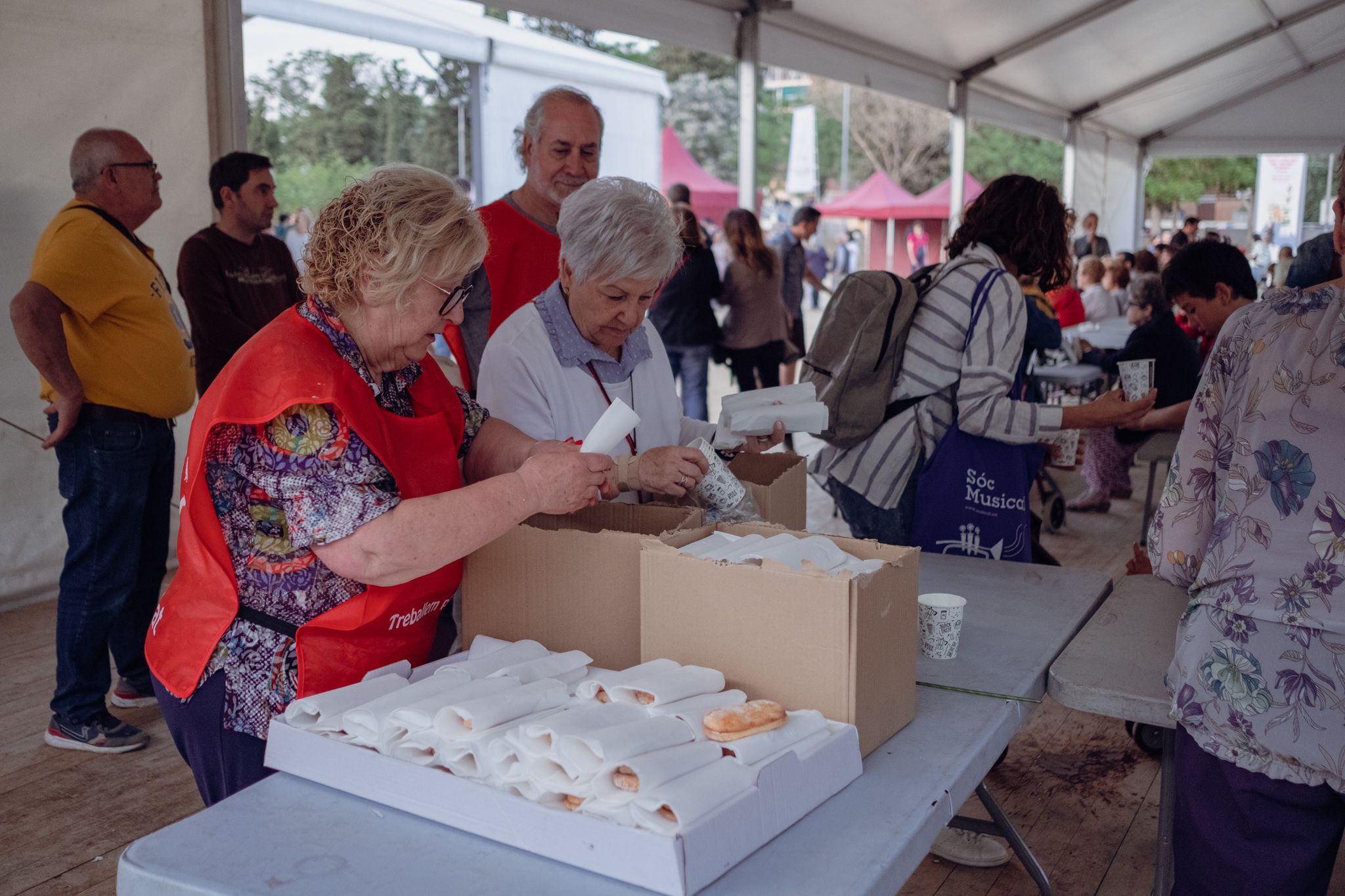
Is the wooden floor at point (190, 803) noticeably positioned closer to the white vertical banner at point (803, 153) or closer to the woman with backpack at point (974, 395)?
the woman with backpack at point (974, 395)

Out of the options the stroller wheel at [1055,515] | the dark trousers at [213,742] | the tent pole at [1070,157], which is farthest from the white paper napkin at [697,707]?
the tent pole at [1070,157]

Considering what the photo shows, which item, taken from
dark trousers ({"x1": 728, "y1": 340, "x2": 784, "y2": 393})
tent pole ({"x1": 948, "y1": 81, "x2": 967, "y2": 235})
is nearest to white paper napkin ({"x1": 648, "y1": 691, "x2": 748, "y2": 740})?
dark trousers ({"x1": 728, "y1": 340, "x2": 784, "y2": 393})

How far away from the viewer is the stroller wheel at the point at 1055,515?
18.0 feet

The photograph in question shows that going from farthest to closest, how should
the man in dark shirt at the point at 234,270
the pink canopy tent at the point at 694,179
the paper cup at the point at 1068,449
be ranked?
the pink canopy tent at the point at 694,179, the man in dark shirt at the point at 234,270, the paper cup at the point at 1068,449

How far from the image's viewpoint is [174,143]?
156 inches

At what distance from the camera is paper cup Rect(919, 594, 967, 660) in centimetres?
157

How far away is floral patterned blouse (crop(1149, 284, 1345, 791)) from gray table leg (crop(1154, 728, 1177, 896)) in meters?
0.29

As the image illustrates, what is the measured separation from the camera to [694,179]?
15.1 m

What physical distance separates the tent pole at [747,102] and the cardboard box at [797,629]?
17.1 feet

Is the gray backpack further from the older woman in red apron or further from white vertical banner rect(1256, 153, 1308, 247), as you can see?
white vertical banner rect(1256, 153, 1308, 247)

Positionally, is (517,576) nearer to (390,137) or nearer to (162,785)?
(162,785)

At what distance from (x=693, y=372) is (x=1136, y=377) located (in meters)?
4.04

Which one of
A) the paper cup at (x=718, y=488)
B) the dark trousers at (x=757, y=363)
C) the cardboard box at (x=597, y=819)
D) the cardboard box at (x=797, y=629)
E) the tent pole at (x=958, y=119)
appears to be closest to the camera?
the cardboard box at (x=597, y=819)

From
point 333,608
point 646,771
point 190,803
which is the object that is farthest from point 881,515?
point 190,803
